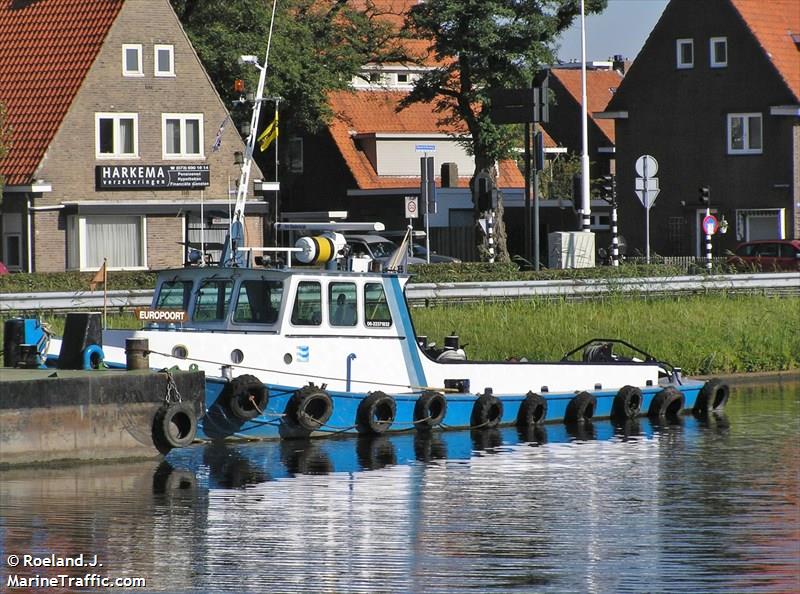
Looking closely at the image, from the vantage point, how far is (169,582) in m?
14.5

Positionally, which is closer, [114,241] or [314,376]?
[314,376]

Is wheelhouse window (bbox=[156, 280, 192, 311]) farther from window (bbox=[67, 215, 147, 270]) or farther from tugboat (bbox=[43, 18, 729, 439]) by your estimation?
window (bbox=[67, 215, 147, 270])

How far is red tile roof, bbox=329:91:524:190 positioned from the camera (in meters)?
68.9

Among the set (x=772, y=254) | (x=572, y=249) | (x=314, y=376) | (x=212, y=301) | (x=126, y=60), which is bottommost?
(x=314, y=376)

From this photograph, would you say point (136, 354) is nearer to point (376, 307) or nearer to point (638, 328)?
point (376, 307)

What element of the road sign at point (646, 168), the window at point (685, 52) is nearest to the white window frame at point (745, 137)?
the window at point (685, 52)

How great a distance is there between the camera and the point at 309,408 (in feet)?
74.6

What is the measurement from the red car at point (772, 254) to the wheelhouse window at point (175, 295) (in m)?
26.3

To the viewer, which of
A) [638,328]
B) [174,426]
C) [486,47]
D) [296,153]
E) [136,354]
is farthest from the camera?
[296,153]

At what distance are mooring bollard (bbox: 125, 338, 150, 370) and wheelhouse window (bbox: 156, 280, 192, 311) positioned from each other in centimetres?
212

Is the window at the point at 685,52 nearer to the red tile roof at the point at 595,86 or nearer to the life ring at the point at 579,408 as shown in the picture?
the red tile roof at the point at 595,86

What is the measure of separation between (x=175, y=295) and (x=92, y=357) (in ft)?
6.55

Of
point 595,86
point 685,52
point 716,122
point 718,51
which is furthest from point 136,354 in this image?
point 595,86

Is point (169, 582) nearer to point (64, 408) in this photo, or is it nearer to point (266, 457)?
point (64, 408)
